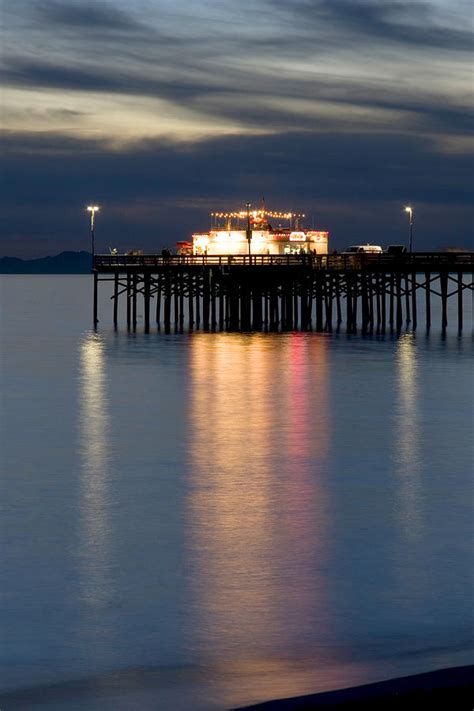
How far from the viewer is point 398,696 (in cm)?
1052

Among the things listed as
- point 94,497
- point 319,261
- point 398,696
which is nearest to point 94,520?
point 94,497

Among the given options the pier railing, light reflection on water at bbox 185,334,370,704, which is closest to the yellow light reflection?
light reflection on water at bbox 185,334,370,704

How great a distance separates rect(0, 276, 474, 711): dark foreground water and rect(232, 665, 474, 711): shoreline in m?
1.01

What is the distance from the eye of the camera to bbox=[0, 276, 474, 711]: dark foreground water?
12555 millimetres

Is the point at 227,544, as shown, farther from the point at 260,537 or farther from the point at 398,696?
the point at 398,696

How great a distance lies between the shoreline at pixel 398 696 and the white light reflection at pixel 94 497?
432 cm

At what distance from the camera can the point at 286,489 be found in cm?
2189

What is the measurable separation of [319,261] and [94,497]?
52872 millimetres

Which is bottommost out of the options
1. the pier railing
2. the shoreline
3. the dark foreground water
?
the dark foreground water

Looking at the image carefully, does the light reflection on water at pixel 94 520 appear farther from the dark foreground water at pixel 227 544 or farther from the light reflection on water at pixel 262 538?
the light reflection on water at pixel 262 538

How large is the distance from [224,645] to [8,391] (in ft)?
91.3

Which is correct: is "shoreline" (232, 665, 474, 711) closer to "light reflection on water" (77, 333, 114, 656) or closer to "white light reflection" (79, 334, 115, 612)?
"light reflection on water" (77, 333, 114, 656)

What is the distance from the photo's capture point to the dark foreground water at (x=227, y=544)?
1255cm

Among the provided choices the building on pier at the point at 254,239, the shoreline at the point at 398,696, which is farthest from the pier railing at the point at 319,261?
the shoreline at the point at 398,696
